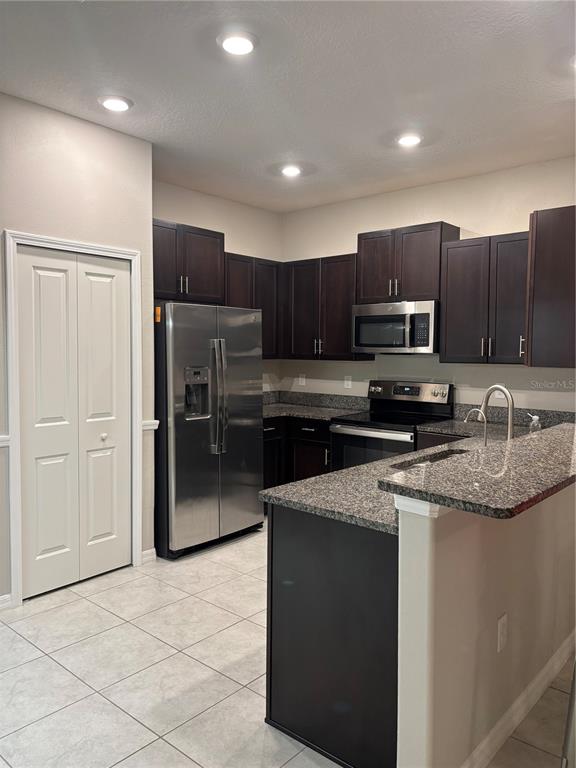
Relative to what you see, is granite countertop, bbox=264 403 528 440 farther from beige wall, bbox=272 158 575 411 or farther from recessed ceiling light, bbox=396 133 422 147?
recessed ceiling light, bbox=396 133 422 147

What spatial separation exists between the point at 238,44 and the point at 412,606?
2.38 metres

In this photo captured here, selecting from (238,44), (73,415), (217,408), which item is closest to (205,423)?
(217,408)

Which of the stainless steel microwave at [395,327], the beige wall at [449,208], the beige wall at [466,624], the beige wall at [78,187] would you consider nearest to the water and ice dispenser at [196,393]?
the beige wall at [78,187]

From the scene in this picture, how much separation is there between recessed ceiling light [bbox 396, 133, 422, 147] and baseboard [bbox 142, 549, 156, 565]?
3.21 m

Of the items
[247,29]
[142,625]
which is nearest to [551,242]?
[247,29]

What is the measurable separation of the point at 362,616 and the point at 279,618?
1.29ft

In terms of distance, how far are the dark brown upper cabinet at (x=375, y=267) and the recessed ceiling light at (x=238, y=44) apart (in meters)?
2.25

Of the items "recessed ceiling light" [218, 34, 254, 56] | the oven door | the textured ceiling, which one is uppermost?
the textured ceiling

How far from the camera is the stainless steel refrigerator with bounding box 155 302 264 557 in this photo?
3955mm

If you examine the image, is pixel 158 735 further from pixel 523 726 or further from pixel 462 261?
pixel 462 261

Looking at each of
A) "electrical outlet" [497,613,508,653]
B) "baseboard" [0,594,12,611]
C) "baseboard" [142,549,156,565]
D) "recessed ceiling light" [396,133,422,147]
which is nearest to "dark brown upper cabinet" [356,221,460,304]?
"recessed ceiling light" [396,133,422,147]

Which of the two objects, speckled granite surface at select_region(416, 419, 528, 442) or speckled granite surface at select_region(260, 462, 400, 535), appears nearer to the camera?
Answer: speckled granite surface at select_region(260, 462, 400, 535)

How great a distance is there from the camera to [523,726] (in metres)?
2.29

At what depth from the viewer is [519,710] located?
232 centimetres
